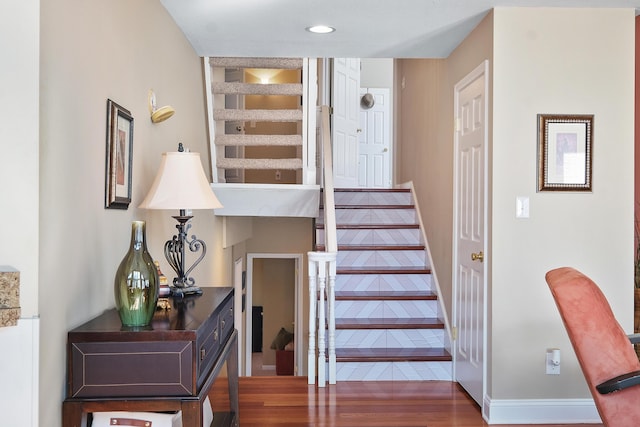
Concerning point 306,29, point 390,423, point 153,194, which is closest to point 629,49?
point 306,29

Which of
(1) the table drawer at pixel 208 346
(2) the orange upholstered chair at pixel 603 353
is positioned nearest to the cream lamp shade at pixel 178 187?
(1) the table drawer at pixel 208 346

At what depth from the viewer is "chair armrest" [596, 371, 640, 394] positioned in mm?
2213

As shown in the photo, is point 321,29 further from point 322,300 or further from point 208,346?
point 208,346

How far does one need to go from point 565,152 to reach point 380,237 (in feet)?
8.45

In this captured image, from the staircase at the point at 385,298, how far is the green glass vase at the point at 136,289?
2324mm

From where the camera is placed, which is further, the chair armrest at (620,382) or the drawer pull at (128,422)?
the chair armrest at (620,382)

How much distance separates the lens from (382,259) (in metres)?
5.41

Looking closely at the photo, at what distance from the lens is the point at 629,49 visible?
10.9ft

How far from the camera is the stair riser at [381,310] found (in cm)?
479

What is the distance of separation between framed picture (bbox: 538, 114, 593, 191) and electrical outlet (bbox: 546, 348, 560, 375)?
93 cm

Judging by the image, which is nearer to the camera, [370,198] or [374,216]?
[374,216]
